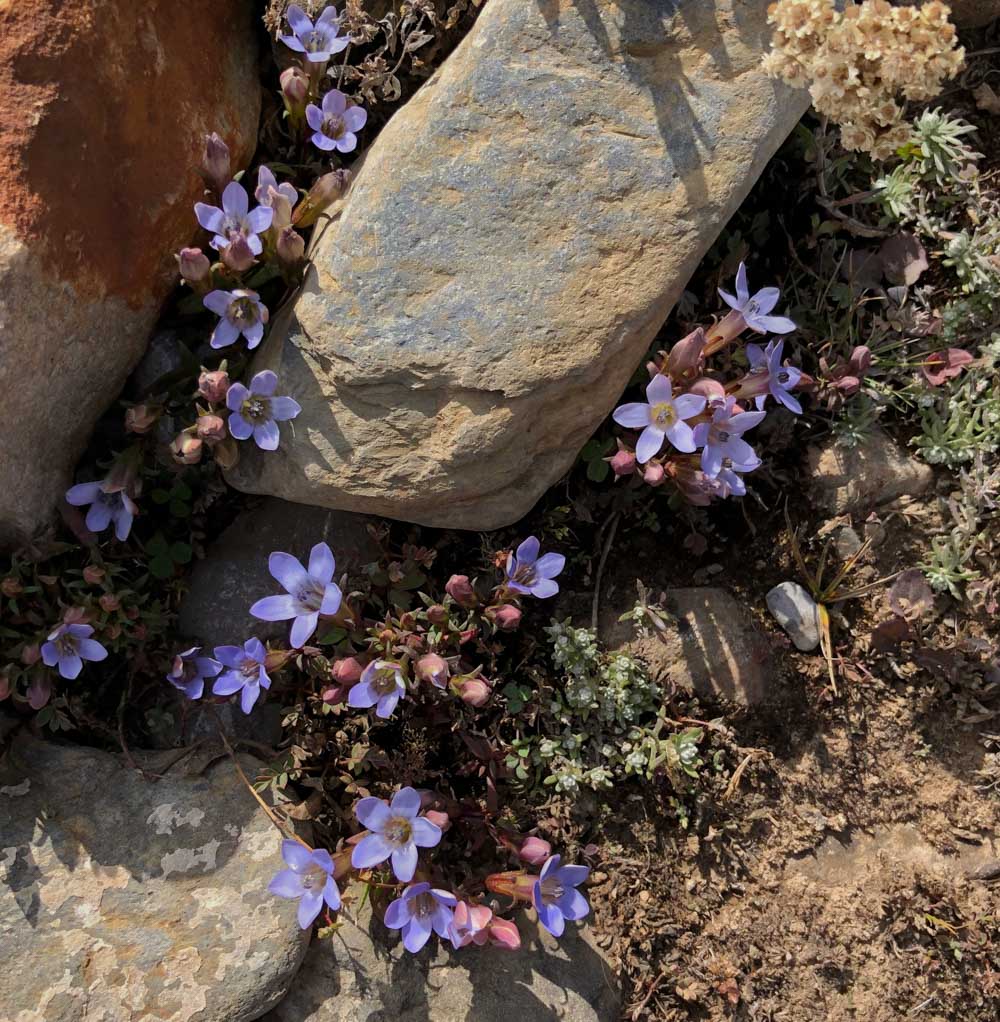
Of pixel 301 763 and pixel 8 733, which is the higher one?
pixel 8 733

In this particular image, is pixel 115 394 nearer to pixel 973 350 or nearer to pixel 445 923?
pixel 445 923

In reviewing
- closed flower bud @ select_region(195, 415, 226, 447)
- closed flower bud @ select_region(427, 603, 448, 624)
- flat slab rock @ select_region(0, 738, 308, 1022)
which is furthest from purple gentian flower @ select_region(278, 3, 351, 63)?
flat slab rock @ select_region(0, 738, 308, 1022)

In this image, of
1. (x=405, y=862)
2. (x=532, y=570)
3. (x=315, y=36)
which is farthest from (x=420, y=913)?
(x=315, y=36)

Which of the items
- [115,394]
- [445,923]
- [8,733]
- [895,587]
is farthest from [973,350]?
[8,733]

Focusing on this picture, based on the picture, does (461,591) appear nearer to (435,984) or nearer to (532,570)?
(532,570)

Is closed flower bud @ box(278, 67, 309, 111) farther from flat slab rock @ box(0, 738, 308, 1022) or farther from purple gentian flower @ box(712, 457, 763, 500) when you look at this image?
flat slab rock @ box(0, 738, 308, 1022)
